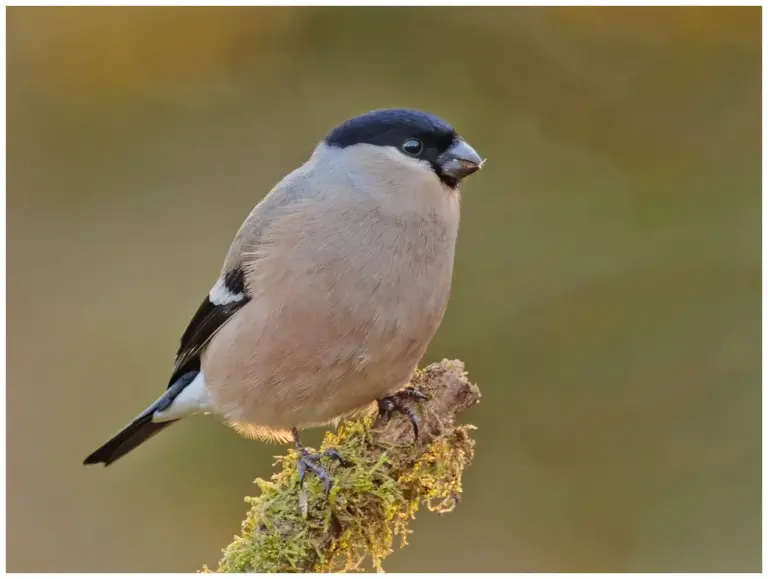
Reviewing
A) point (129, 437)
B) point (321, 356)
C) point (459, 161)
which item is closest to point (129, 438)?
point (129, 437)

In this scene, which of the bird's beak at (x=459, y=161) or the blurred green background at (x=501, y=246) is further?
the blurred green background at (x=501, y=246)

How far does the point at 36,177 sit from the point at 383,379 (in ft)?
11.1

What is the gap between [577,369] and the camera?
515cm

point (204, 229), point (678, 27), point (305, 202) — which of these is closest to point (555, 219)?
point (678, 27)

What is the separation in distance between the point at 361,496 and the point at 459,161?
3.44 feet

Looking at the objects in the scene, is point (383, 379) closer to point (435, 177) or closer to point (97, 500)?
point (435, 177)

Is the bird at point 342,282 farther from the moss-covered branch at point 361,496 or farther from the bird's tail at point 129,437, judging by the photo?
the bird's tail at point 129,437

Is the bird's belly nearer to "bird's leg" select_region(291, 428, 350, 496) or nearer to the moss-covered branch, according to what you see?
the moss-covered branch

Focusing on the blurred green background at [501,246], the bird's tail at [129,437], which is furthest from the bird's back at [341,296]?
the blurred green background at [501,246]

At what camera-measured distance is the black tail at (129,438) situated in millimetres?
3199

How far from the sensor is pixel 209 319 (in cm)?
296

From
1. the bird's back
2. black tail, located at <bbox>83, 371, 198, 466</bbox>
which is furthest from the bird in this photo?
black tail, located at <bbox>83, 371, 198, 466</bbox>

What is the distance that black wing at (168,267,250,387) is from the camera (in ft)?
9.49

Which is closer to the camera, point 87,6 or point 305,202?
point 305,202
